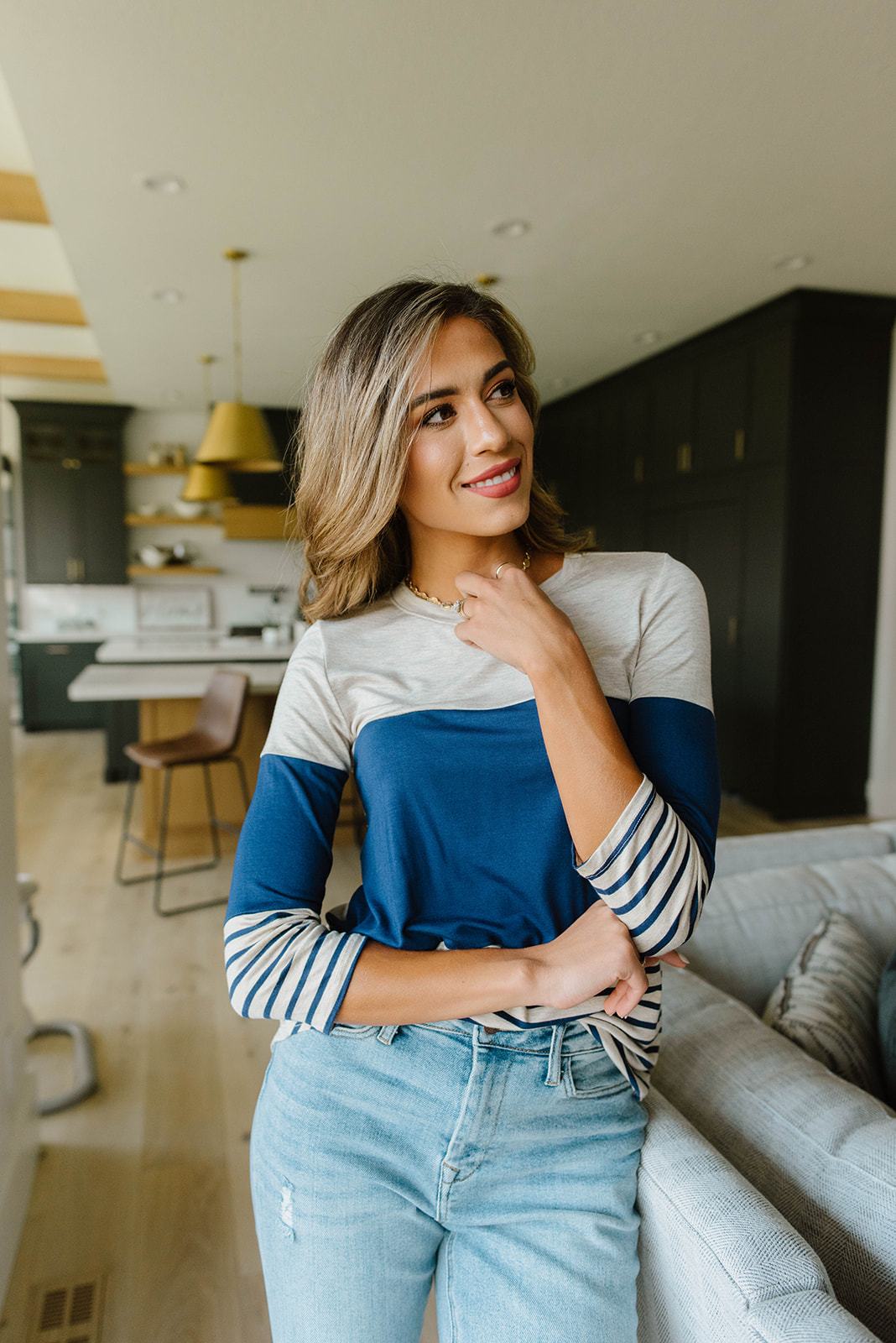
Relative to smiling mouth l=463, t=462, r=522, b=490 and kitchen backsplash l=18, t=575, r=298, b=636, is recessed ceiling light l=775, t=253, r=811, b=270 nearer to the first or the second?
smiling mouth l=463, t=462, r=522, b=490

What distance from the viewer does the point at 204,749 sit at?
3562mm

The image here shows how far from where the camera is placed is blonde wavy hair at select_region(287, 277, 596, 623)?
881 millimetres

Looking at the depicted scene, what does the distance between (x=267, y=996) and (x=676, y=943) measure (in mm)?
371

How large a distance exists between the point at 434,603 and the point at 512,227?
2870 mm

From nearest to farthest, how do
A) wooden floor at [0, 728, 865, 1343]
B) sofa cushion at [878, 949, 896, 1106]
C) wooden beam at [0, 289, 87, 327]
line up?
sofa cushion at [878, 949, 896, 1106] < wooden floor at [0, 728, 865, 1343] < wooden beam at [0, 289, 87, 327]

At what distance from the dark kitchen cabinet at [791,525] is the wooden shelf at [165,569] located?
425 cm

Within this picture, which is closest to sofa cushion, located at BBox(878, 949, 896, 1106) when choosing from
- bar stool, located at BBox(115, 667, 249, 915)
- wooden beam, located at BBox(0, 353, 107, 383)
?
bar stool, located at BBox(115, 667, 249, 915)

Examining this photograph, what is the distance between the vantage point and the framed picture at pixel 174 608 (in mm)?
7863

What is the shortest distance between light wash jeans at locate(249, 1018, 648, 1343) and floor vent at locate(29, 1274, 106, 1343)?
100 centimetres

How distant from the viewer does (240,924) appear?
32.8 inches

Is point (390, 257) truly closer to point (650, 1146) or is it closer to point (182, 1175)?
point (182, 1175)

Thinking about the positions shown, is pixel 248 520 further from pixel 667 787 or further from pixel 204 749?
Result: pixel 667 787

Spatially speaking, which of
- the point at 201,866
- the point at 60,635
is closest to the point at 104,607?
the point at 60,635

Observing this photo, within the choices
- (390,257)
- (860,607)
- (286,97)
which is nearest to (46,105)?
(286,97)
